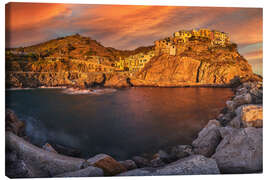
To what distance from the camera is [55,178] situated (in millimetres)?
2338

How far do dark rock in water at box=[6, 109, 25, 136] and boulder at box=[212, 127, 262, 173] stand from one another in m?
3.06

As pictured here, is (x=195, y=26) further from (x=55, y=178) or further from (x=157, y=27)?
(x=55, y=178)

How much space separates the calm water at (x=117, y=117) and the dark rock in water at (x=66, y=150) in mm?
62

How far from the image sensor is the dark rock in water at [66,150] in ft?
8.34

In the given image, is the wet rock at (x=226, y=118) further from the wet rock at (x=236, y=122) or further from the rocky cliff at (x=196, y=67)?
the rocky cliff at (x=196, y=67)

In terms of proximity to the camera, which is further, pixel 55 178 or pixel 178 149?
pixel 178 149

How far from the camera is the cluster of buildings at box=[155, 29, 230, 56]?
2.92 metres

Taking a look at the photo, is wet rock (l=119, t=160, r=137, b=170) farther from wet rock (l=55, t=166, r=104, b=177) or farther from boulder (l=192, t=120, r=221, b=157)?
boulder (l=192, t=120, r=221, b=157)

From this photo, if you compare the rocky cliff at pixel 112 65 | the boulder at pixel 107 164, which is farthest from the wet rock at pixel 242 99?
the boulder at pixel 107 164

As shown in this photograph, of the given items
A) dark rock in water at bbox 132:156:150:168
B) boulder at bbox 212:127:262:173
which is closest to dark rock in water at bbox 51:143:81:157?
dark rock in water at bbox 132:156:150:168

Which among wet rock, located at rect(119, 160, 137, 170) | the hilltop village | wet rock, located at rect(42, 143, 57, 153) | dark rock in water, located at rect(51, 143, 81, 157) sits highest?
the hilltop village

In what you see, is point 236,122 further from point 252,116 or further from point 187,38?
point 187,38
